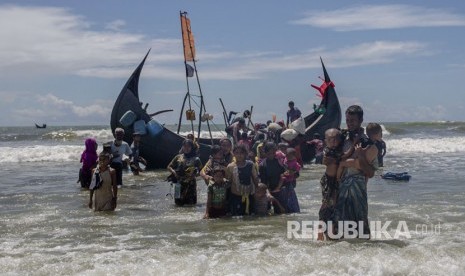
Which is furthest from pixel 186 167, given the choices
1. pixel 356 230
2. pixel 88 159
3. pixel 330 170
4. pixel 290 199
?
pixel 330 170

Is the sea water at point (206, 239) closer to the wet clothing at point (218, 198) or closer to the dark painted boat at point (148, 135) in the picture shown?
the wet clothing at point (218, 198)

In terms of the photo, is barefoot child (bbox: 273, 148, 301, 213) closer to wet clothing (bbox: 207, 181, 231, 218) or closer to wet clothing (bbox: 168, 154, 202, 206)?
wet clothing (bbox: 207, 181, 231, 218)

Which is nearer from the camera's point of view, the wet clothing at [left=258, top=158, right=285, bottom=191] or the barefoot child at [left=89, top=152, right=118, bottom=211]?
the wet clothing at [left=258, top=158, right=285, bottom=191]

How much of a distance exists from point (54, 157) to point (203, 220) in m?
Result: 19.2

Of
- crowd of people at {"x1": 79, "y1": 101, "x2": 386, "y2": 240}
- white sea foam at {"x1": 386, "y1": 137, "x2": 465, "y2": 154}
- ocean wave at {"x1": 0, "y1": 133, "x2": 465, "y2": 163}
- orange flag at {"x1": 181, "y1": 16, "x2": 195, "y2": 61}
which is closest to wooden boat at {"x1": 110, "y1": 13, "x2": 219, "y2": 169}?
orange flag at {"x1": 181, "y1": 16, "x2": 195, "y2": 61}

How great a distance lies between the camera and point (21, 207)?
36.3 feet

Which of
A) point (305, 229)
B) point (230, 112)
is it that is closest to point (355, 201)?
point (305, 229)

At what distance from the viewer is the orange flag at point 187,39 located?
52.1 feet

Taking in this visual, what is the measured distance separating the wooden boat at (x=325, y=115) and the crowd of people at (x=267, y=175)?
31.7ft

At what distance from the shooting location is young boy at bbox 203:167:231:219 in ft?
28.3

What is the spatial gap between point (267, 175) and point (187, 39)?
325 inches

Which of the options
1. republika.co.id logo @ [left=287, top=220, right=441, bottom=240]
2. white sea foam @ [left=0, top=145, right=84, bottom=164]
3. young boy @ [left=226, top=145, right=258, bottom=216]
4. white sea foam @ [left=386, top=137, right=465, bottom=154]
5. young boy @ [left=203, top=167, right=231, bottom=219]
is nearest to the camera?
republika.co.id logo @ [left=287, top=220, right=441, bottom=240]

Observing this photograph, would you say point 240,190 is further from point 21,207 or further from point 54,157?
point 54,157

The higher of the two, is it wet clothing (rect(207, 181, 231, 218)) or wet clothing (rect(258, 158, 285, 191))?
wet clothing (rect(258, 158, 285, 191))
